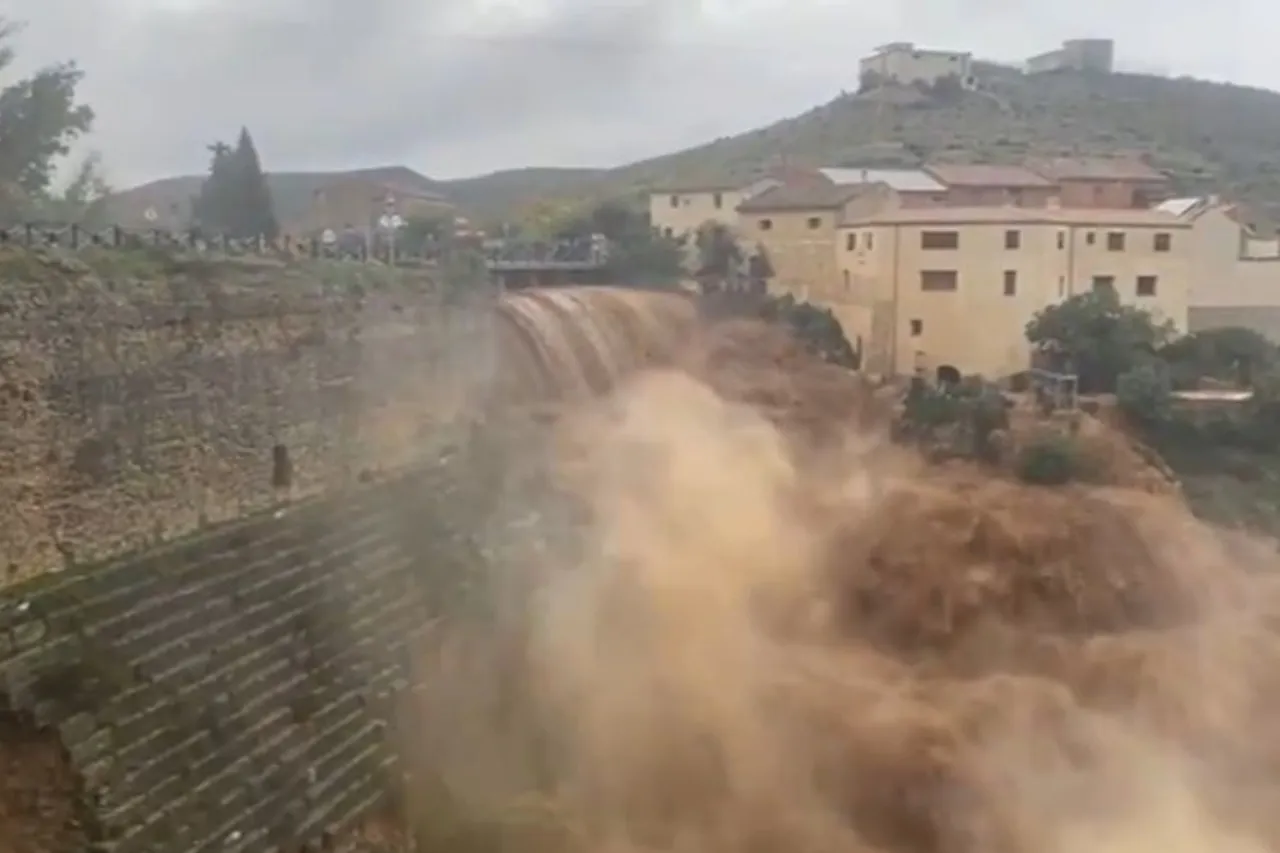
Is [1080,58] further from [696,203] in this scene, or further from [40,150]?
[40,150]

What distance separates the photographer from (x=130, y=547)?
5.98 meters

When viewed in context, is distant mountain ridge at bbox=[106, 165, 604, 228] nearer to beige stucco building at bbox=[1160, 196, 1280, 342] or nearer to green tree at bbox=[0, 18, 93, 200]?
green tree at bbox=[0, 18, 93, 200]

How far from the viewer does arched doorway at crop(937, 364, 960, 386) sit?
15680 mm

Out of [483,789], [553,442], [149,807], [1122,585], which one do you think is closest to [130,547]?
[149,807]

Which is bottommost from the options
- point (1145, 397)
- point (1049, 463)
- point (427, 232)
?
point (1049, 463)

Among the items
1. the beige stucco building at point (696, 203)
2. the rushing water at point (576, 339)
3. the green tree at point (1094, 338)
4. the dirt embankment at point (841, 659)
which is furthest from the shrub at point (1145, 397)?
the beige stucco building at point (696, 203)

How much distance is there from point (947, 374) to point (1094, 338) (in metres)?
1.65

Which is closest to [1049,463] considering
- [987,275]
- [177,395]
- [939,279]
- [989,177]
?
[987,275]

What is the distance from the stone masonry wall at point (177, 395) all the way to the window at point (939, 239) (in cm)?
880

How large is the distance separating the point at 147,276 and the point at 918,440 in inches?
370

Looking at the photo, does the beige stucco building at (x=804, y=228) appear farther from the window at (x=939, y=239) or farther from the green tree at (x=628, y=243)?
the window at (x=939, y=239)

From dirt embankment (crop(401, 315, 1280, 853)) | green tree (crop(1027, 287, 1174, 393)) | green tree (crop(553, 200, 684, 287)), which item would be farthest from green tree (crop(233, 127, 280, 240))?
green tree (crop(1027, 287, 1174, 393))

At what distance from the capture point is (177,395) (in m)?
6.48

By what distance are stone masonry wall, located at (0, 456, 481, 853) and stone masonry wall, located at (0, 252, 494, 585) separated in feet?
0.62
